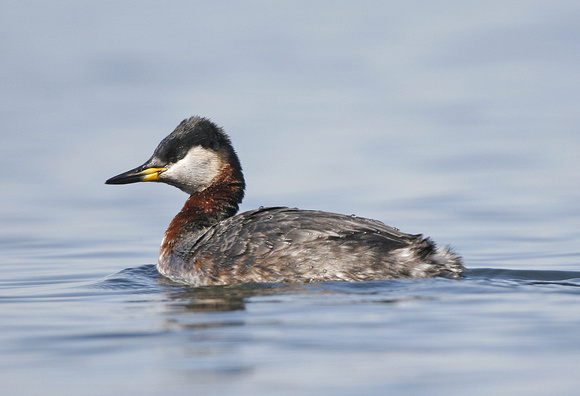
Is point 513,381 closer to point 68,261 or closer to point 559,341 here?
point 559,341

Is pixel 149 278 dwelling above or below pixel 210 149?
below

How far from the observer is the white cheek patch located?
10680 mm

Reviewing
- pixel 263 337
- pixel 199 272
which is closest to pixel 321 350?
pixel 263 337

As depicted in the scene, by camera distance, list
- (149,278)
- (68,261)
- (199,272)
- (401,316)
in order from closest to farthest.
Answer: (401,316) → (199,272) → (149,278) → (68,261)

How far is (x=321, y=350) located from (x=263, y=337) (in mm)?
553

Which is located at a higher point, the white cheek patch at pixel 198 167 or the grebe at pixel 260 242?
the white cheek patch at pixel 198 167

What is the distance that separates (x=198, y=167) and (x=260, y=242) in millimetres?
1682

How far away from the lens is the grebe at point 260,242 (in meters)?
9.01

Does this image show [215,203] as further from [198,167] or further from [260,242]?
[260,242]

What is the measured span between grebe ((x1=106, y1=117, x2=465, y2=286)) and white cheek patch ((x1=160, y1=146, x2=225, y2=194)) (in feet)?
0.03

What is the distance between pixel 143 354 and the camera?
22.4 ft

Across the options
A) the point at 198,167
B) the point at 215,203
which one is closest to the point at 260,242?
the point at 215,203

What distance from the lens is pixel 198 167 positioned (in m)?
10.7

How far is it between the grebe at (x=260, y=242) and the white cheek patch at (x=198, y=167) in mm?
10
